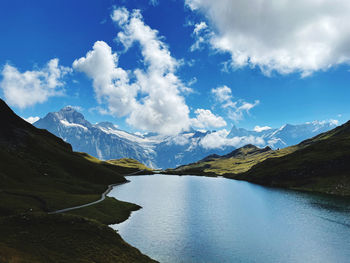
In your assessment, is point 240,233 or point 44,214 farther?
point 240,233

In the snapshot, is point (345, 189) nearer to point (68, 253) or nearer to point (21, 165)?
A: point (68, 253)

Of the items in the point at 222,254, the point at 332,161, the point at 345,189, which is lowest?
the point at 222,254

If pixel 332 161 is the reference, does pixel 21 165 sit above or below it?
below

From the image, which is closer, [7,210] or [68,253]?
[68,253]

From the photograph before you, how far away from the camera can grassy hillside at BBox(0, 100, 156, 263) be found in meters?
36.4

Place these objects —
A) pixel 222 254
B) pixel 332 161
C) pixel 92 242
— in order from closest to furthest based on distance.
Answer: pixel 92 242, pixel 222 254, pixel 332 161

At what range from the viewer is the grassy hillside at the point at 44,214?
36375 mm

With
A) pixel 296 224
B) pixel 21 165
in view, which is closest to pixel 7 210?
pixel 21 165

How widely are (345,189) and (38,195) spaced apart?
606 feet

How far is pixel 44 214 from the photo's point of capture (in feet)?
148

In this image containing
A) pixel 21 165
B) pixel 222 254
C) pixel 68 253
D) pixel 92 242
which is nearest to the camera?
pixel 68 253

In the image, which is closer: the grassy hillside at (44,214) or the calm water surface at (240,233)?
the grassy hillside at (44,214)

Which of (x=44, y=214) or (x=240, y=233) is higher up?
(x=44, y=214)

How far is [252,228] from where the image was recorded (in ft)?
251
